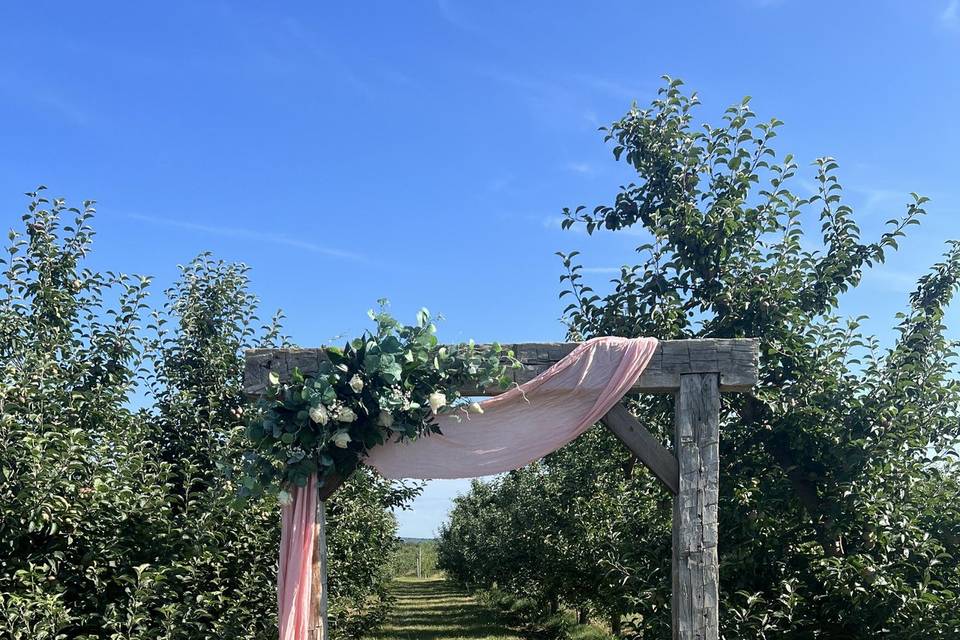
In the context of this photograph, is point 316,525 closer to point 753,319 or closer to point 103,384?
point 103,384

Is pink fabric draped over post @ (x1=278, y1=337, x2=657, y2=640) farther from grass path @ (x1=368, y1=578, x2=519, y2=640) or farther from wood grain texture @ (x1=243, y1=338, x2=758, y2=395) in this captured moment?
grass path @ (x1=368, y1=578, x2=519, y2=640)

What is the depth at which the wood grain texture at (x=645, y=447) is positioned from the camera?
4.21 m

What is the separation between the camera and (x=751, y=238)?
18.5 feet

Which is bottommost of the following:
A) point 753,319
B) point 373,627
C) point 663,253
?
point 373,627

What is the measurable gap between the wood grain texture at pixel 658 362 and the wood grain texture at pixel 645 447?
0.18 meters

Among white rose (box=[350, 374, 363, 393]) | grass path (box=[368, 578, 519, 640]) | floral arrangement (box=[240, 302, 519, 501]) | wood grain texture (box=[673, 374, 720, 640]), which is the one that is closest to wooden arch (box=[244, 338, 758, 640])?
wood grain texture (box=[673, 374, 720, 640])

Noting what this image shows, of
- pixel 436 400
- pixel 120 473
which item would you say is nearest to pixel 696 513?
pixel 436 400

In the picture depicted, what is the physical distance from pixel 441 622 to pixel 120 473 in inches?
556

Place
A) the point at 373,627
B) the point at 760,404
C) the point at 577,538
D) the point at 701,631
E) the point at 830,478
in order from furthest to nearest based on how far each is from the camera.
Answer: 1. the point at 373,627
2. the point at 577,538
3. the point at 760,404
4. the point at 830,478
5. the point at 701,631

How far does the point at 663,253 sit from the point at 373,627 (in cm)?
1056

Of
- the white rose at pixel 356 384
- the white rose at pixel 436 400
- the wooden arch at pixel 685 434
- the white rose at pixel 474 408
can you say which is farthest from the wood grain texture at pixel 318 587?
the white rose at pixel 474 408

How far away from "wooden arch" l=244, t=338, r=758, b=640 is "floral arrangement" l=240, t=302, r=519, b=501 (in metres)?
0.13

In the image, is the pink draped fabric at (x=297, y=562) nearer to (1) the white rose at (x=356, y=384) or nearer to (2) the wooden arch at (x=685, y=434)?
(2) the wooden arch at (x=685, y=434)

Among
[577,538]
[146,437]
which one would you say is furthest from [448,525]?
[146,437]
